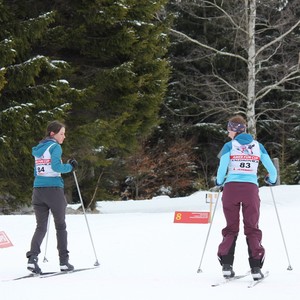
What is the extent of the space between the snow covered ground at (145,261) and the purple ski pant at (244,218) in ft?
0.94

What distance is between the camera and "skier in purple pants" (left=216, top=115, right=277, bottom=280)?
Answer: 6.31 metres

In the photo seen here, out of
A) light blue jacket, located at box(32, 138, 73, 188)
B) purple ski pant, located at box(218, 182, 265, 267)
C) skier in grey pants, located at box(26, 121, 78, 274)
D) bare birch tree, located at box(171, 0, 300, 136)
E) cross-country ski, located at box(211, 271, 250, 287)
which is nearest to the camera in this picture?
cross-country ski, located at box(211, 271, 250, 287)

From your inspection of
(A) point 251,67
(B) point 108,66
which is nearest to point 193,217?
(B) point 108,66

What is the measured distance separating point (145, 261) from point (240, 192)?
206 centimetres

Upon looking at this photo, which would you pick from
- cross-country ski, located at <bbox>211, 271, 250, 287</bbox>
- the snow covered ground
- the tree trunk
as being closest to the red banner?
the snow covered ground

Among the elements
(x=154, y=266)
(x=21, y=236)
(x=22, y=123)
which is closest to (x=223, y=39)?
(x=22, y=123)

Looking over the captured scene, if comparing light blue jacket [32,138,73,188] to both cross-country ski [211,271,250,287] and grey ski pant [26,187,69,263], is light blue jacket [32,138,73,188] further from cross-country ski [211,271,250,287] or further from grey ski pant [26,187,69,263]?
cross-country ski [211,271,250,287]

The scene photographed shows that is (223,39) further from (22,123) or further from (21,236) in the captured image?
(21,236)

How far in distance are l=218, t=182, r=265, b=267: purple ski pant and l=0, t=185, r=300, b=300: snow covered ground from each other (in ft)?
0.94

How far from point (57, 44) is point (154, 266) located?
9434mm

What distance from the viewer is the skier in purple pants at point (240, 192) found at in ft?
20.7

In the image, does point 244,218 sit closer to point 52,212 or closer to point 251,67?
point 52,212

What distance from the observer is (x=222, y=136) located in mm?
29250

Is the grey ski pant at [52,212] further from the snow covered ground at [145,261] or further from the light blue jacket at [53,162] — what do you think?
the snow covered ground at [145,261]
